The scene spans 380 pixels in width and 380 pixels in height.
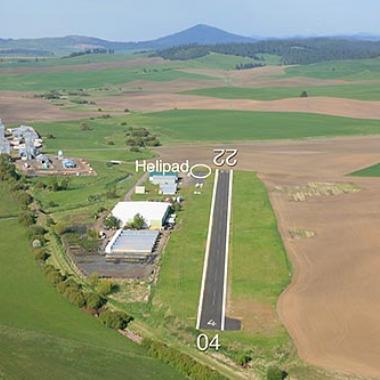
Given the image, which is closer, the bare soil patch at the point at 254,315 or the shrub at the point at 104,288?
the bare soil patch at the point at 254,315

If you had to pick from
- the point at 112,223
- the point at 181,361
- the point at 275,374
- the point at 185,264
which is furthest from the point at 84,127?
the point at 275,374

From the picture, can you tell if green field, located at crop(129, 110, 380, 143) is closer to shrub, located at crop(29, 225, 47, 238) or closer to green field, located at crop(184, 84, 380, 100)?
green field, located at crop(184, 84, 380, 100)

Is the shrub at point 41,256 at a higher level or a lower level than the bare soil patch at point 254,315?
lower

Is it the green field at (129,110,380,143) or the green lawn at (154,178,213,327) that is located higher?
the green lawn at (154,178,213,327)

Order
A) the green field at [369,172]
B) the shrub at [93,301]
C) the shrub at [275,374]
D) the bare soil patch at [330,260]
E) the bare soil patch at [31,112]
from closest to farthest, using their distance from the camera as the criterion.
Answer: the shrub at [275,374]
the bare soil patch at [330,260]
the shrub at [93,301]
the green field at [369,172]
the bare soil patch at [31,112]

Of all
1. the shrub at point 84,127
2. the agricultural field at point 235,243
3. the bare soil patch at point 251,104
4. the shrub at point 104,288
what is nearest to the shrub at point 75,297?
the agricultural field at point 235,243

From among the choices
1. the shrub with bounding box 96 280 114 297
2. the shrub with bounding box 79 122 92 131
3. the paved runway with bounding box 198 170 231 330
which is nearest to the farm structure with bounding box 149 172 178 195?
the paved runway with bounding box 198 170 231 330

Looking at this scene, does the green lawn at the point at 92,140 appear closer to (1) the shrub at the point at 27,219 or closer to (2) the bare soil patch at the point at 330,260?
(2) the bare soil patch at the point at 330,260
